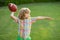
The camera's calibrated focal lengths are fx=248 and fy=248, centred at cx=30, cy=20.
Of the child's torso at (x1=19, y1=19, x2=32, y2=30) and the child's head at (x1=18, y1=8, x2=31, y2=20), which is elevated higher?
the child's head at (x1=18, y1=8, x2=31, y2=20)

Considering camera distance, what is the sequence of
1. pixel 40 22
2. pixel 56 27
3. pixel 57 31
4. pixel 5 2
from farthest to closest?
pixel 5 2
pixel 40 22
pixel 56 27
pixel 57 31

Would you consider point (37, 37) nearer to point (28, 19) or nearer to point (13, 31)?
point (13, 31)

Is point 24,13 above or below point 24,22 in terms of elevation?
above

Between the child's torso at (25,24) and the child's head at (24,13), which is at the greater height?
the child's head at (24,13)

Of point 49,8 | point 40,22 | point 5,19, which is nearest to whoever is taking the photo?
point 40,22

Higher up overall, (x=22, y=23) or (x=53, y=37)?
(x=22, y=23)

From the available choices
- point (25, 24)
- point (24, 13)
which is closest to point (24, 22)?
point (25, 24)

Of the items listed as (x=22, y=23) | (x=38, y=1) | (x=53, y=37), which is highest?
(x=22, y=23)

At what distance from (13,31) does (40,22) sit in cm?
172

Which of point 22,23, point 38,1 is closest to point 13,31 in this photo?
point 22,23

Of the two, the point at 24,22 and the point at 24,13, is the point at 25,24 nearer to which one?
the point at 24,22

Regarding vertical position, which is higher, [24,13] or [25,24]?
[24,13]

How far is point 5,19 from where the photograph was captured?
10.1 m

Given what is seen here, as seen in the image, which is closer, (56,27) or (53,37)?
(53,37)
